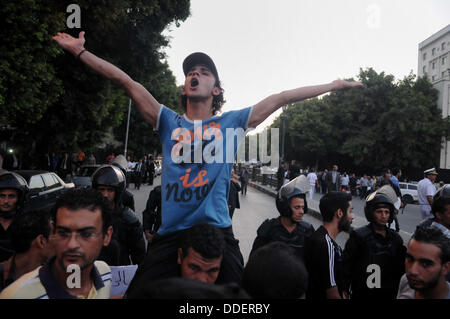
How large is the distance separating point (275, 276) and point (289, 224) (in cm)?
223

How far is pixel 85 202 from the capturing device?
1.67 metres

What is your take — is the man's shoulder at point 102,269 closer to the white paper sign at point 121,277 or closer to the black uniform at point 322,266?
the white paper sign at point 121,277

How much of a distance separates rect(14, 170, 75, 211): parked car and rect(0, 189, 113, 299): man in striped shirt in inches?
255

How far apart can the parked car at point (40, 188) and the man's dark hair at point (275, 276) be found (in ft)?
23.5

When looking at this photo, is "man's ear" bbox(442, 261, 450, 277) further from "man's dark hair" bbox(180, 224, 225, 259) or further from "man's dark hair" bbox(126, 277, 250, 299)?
"man's dark hair" bbox(126, 277, 250, 299)

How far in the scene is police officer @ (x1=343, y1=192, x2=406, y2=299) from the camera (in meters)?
2.79

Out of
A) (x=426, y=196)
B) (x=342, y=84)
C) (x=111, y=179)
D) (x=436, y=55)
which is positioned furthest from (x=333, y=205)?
(x=436, y=55)

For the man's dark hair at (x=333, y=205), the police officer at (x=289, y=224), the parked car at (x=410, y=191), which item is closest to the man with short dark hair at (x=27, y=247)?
the police officer at (x=289, y=224)

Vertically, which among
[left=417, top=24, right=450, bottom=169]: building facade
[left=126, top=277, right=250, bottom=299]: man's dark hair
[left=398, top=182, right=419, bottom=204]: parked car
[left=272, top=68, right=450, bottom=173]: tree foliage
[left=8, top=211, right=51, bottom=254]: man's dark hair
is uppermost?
[left=417, top=24, right=450, bottom=169]: building facade

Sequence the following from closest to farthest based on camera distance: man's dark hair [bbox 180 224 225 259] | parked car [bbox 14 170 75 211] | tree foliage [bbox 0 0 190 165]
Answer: man's dark hair [bbox 180 224 225 259], parked car [bbox 14 170 75 211], tree foliage [bbox 0 0 190 165]

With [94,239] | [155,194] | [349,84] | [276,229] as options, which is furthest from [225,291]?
[155,194]

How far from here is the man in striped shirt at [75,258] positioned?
4.57ft

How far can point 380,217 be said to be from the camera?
3.14 meters

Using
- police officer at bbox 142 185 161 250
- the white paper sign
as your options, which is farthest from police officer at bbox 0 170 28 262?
police officer at bbox 142 185 161 250
